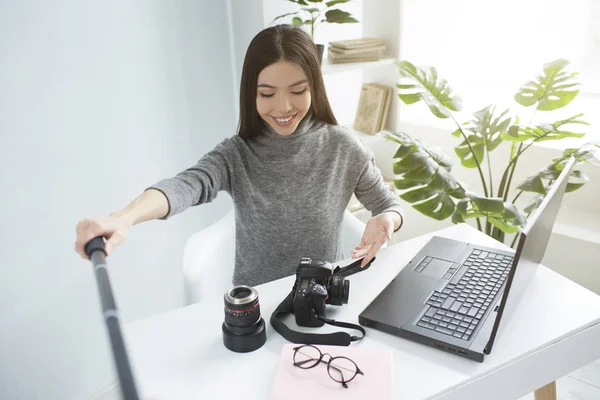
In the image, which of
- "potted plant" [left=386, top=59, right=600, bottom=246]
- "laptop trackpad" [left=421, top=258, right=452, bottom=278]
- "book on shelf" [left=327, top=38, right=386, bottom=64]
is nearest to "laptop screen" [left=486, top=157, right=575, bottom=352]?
"laptop trackpad" [left=421, top=258, right=452, bottom=278]

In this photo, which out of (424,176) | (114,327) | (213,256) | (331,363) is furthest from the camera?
(424,176)

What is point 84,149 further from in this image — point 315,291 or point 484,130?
point 484,130

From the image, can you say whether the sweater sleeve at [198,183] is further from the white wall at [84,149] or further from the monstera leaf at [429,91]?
the monstera leaf at [429,91]

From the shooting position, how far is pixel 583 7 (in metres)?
A: 2.36

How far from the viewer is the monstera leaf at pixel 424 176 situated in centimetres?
191

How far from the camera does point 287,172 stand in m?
1.56

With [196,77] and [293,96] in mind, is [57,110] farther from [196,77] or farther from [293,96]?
[293,96]

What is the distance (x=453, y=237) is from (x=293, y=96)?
24.9 inches

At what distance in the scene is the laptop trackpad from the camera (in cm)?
141

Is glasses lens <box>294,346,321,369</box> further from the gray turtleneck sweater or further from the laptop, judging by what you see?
the gray turtleneck sweater

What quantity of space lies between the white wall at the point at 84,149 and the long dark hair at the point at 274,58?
71cm

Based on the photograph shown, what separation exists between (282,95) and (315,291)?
512 millimetres

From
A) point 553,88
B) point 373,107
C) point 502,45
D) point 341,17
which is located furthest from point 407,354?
point 502,45

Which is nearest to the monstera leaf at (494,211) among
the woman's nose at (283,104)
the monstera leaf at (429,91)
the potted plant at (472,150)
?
the potted plant at (472,150)
